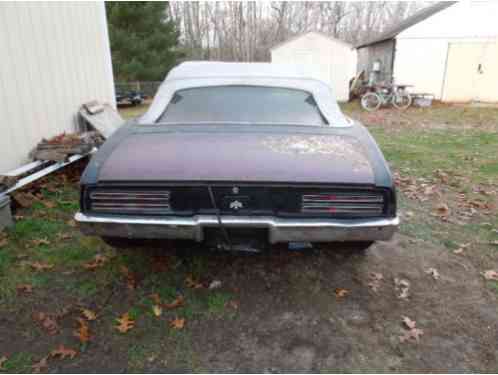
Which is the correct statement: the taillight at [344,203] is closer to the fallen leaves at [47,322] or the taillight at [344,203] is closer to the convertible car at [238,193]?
the convertible car at [238,193]

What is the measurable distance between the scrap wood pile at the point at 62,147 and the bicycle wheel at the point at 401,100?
43.1ft

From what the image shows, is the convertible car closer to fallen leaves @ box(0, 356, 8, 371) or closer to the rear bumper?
the rear bumper

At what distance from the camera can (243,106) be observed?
3424 millimetres

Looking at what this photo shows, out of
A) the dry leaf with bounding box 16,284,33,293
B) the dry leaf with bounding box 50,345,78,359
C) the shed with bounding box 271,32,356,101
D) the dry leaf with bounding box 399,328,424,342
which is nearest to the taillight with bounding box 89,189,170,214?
the dry leaf with bounding box 50,345,78,359

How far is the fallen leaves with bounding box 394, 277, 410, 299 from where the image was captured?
2.79 m

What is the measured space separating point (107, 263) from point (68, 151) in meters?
2.58

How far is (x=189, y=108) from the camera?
3408 millimetres

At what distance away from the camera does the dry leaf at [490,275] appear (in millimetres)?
3001

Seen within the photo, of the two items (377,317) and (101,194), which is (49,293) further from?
(377,317)


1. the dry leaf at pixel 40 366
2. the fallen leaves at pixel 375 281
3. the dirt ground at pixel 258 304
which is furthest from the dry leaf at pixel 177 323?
the fallen leaves at pixel 375 281

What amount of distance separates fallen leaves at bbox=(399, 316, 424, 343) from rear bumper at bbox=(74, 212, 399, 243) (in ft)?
2.02

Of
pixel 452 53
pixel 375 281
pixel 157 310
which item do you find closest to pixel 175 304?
pixel 157 310

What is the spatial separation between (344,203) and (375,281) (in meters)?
0.96

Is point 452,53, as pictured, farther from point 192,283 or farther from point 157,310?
point 157,310
